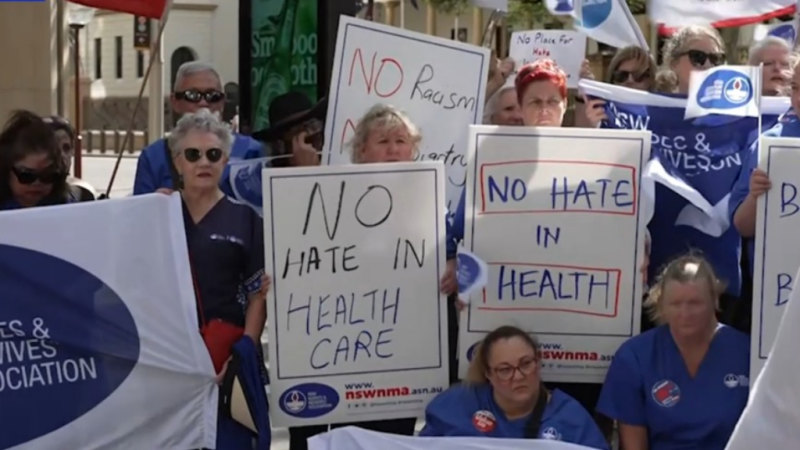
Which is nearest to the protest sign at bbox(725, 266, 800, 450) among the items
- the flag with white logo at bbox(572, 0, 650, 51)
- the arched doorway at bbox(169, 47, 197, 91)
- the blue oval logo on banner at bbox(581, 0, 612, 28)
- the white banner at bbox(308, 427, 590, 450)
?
the white banner at bbox(308, 427, 590, 450)

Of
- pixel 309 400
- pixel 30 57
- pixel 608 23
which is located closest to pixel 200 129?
pixel 309 400

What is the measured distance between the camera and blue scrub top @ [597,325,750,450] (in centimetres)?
451

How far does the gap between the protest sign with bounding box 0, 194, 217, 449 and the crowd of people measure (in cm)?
10

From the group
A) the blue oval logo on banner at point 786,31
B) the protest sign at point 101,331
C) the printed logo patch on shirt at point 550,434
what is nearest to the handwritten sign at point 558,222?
the printed logo patch on shirt at point 550,434

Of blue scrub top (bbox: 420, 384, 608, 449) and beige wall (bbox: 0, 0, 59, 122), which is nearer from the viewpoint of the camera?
blue scrub top (bbox: 420, 384, 608, 449)

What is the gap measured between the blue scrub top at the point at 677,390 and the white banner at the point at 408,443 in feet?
0.91

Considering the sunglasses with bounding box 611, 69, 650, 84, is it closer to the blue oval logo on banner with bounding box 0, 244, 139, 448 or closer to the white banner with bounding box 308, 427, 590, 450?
the white banner with bounding box 308, 427, 590, 450

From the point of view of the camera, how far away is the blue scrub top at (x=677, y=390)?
4508 millimetres

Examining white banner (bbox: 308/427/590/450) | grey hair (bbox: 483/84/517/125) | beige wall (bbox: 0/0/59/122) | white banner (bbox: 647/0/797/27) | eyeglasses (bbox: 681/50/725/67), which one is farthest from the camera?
beige wall (bbox: 0/0/59/122)

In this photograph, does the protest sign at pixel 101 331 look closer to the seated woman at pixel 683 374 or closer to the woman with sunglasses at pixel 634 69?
the seated woman at pixel 683 374

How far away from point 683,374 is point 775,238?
20.0 inches

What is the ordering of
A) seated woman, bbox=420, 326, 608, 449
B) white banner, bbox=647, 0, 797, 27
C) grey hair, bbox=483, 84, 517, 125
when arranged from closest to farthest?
seated woman, bbox=420, 326, 608, 449 < grey hair, bbox=483, 84, 517, 125 < white banner, bbox=647, 0, 797, 27

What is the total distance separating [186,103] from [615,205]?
183 centimetres

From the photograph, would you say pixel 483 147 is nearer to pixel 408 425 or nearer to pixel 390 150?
pixel 390 150
